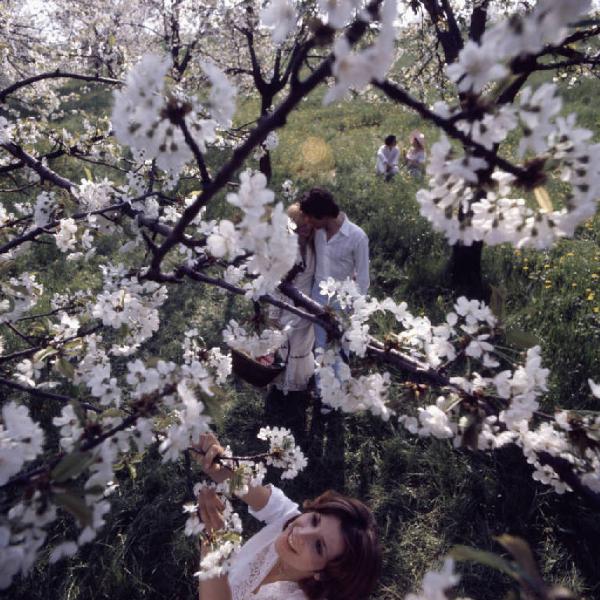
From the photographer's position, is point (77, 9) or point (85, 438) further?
point (77, 9)

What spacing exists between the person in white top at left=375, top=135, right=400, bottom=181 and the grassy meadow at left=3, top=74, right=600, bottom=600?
304cm

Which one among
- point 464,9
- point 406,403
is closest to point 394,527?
point 406,403

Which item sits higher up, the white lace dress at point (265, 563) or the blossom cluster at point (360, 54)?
the blossom cluster at point (360, 54)

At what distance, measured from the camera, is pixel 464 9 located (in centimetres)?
446

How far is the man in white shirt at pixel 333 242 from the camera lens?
10.2 ft

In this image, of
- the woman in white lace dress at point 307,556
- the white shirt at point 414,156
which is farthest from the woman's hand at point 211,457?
the white shirt at point 414,156

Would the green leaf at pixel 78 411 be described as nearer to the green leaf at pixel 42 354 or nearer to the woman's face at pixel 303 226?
the green leaf at pixel 42 354


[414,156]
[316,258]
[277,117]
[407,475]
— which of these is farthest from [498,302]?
[414,156]

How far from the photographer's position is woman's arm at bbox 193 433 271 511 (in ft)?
5.98

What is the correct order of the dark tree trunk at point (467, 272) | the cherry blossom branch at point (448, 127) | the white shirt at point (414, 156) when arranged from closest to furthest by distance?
the cherry blossom branch at point (448, 127), the dark tree trunk at point (467, 272), the white shirt at point (414, 156)

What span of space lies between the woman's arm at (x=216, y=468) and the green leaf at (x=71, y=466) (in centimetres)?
91

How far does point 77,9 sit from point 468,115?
13.2m

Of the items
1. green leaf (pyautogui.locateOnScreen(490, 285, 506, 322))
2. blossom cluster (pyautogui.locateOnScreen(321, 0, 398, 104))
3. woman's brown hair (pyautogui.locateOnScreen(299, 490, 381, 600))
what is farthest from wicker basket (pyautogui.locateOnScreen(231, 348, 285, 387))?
blossom cluster (pyautogui.locateOnScreen(321, 0, 398, 104))

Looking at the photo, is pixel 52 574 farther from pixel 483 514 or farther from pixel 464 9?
pixel 464 9
